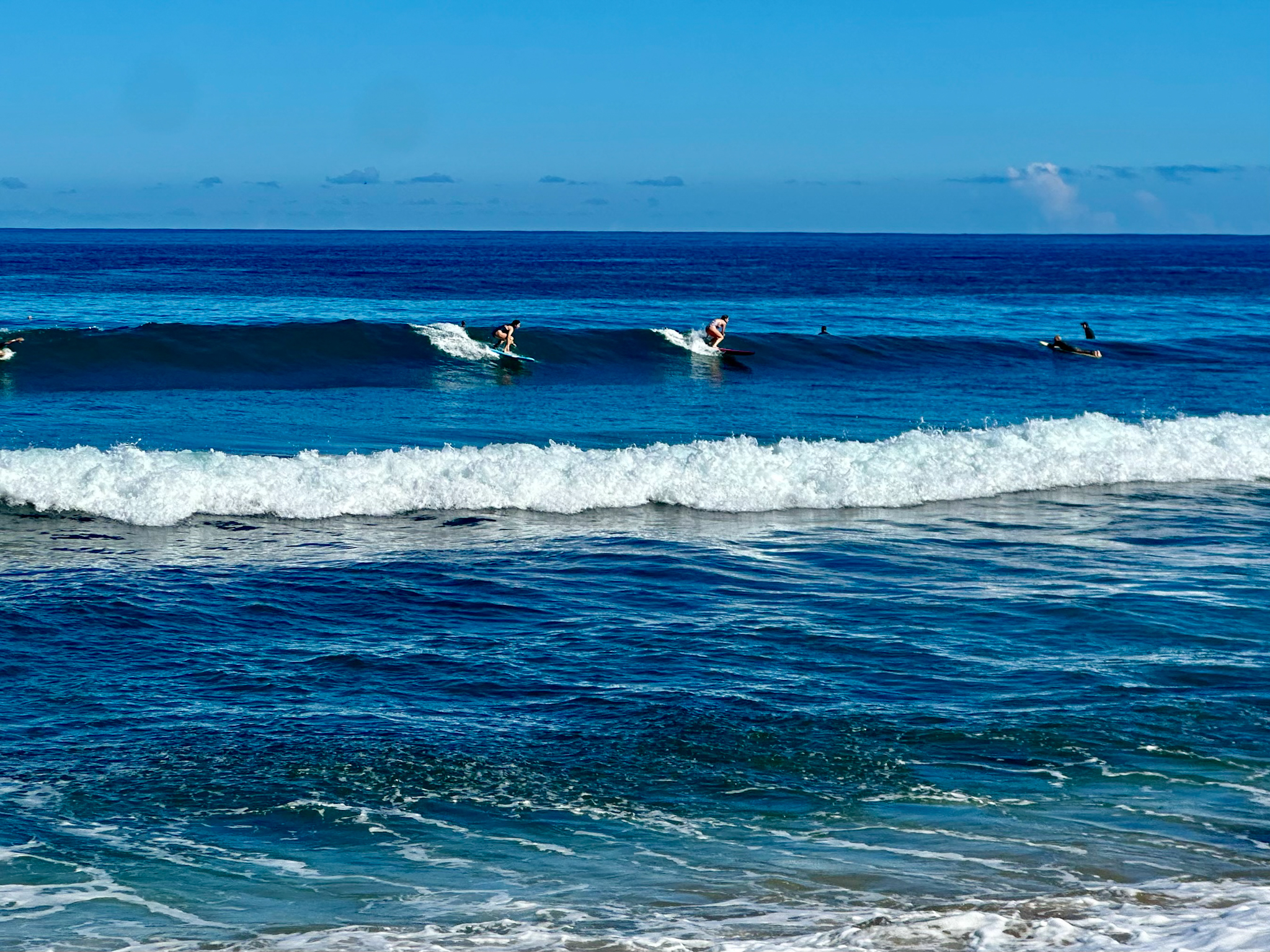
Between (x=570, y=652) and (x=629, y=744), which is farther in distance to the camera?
(x=570, y=652)

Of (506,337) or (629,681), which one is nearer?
(629,681)

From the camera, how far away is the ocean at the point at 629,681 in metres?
7.29

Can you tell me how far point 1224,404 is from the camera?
98.4 ft

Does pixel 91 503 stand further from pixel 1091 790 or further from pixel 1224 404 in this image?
pixel 1224 404

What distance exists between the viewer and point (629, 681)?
10.8 m

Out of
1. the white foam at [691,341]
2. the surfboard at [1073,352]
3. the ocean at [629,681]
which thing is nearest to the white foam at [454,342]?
the white foam at [691,341]

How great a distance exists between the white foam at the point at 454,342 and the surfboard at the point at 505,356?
0.13ft

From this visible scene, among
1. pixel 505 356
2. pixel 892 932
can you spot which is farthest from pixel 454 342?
pixel 892 932

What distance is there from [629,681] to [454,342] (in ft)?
89.8

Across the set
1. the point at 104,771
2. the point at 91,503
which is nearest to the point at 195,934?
the point at 104,771

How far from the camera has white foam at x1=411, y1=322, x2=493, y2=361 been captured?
1406 inches

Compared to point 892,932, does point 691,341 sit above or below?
above

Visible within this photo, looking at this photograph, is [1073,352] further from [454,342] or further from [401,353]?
[401,353]

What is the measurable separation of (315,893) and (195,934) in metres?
0.69
